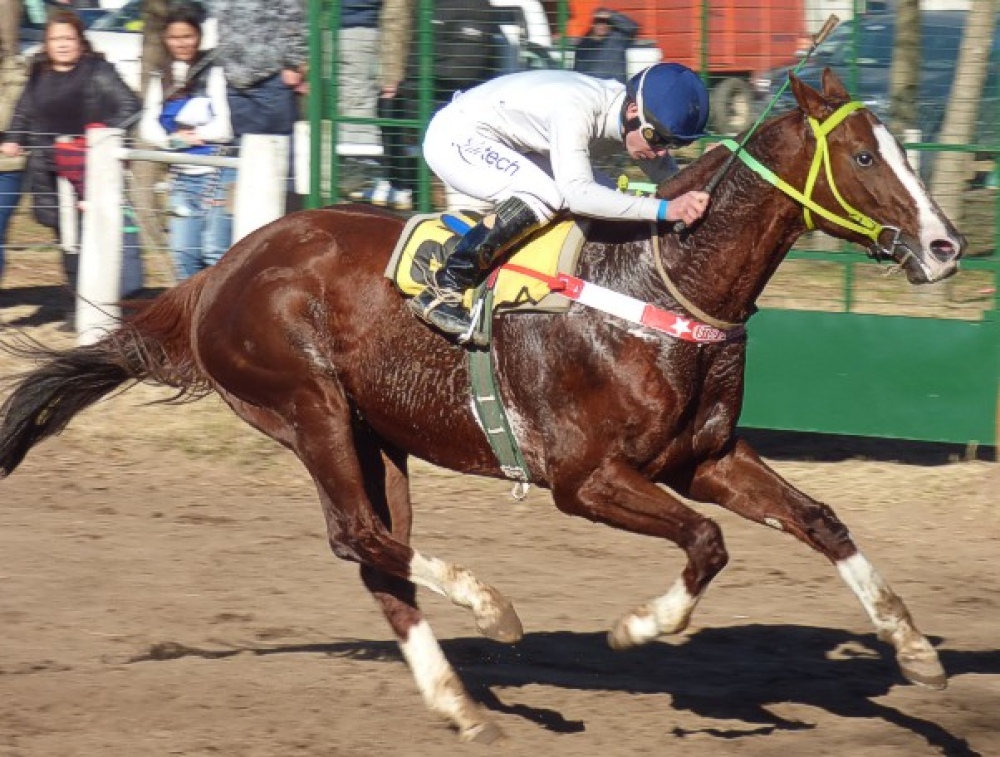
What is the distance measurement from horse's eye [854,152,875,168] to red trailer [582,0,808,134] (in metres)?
3.33

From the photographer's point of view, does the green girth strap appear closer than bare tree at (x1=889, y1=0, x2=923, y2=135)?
Yes

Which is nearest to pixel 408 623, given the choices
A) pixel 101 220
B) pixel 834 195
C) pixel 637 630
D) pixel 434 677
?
pixel 434 677

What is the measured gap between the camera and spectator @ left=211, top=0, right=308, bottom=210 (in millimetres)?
10414

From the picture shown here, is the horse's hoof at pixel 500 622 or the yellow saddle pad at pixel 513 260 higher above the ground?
the yellow saddle pad at pixel 513 260

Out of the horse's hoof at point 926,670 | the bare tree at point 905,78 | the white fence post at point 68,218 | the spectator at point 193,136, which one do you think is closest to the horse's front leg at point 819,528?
the horse's hoof at point 926,670

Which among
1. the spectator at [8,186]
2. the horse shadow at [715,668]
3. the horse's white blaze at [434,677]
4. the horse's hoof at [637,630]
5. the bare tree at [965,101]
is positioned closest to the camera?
the horse's hoof at [637,630]

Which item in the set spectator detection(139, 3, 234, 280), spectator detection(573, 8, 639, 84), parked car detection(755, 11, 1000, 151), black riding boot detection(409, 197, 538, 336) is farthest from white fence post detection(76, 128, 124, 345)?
black riding boot detection(409, 197, 538, 336)

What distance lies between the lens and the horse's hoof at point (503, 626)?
5.40 meters

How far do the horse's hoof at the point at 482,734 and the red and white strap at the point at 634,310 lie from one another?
51.5 inches

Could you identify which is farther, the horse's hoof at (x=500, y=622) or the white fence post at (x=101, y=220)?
the white fence post at (x=101, y=220)

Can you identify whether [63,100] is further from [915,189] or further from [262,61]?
[915,189]

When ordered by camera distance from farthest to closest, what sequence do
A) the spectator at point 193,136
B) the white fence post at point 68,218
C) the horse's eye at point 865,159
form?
1. the white fence post at point 68,218
2. the spectator at point 193,136
3. the horse's eye at point 865,159

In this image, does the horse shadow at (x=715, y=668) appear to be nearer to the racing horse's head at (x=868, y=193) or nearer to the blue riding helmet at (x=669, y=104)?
the racing horse's head at (x=868, y=193)

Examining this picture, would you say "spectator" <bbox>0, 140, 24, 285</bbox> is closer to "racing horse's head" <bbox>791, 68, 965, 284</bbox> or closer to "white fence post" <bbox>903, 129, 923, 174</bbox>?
"white fence post" <bbox>903, 129, 923, 174</bbox>
